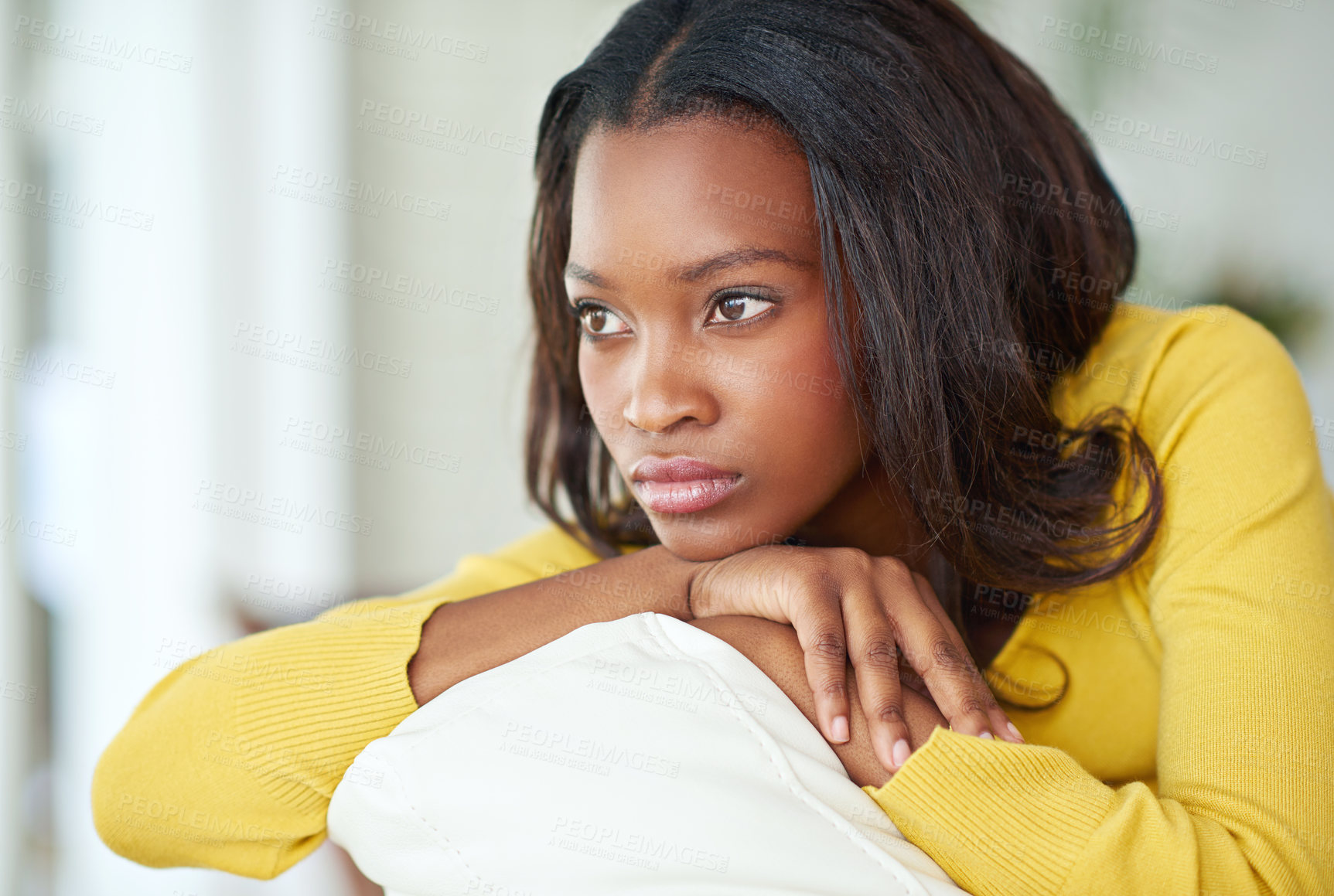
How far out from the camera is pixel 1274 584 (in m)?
0.89

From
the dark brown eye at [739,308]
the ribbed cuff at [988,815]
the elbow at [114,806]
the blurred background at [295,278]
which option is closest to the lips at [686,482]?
the dark brown eye at [739,308]

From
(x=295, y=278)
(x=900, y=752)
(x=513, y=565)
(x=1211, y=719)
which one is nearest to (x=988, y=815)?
(x=900, y=752)

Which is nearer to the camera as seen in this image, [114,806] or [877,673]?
[877,673]

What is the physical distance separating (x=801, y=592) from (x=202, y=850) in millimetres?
672

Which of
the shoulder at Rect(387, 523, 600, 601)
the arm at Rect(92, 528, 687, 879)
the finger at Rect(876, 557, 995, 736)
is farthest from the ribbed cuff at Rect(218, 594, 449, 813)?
the finger at Rect(876, 557, 995, 736)

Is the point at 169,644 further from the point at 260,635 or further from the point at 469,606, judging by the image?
the point at 469,606

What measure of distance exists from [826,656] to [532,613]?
0.30 metres

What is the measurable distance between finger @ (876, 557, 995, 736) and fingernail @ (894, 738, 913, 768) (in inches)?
2.5

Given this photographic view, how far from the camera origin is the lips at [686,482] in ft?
3.27

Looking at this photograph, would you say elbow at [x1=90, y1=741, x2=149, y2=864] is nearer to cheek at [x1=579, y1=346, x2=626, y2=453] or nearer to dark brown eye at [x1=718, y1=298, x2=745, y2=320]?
cheek at [x1=579, y1=346, x2=626, y2=453]

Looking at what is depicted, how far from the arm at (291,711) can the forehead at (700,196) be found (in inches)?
13.5

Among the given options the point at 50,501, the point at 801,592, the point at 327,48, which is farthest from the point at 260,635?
the point at 327,48

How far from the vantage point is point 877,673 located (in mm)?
773

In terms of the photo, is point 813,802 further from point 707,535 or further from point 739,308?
point 739,308
